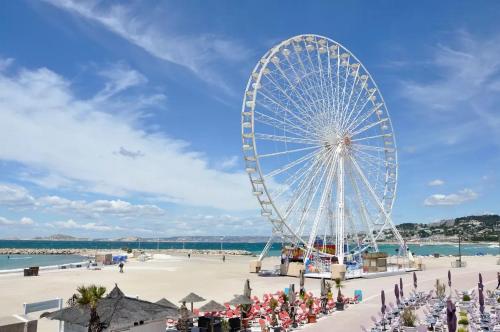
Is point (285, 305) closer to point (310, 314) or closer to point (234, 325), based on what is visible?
point (310, 314)

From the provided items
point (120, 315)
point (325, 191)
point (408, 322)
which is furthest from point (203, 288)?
point (120, 315)

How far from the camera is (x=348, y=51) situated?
3812 centimetres

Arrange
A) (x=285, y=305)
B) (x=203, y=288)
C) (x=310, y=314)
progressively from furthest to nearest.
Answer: (x=203, y=288) → (x=285, y=305) → (x=310, y=314)

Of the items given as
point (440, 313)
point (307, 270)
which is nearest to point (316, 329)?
point (440, 313)

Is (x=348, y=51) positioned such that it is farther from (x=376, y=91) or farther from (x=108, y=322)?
(x=108, y=322)

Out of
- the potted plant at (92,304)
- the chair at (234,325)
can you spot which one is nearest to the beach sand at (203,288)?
the chair at (234,325)

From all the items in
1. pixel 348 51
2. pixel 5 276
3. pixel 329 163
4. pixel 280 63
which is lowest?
pixel 5 276

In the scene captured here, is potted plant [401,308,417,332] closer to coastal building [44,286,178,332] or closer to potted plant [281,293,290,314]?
potted plant [281,293,290,314]

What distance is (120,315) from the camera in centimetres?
1202

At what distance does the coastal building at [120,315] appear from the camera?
11.9 metres

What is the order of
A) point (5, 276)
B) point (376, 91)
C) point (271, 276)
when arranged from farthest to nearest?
point (376, 91) → point (5, 276) → point (271, 276)

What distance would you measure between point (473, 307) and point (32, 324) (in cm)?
1648

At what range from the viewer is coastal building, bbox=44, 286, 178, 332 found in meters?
11.9

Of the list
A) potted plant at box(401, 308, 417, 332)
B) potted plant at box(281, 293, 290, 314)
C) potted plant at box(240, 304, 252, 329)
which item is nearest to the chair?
potted plant at box(240, 304, 252, 329)
